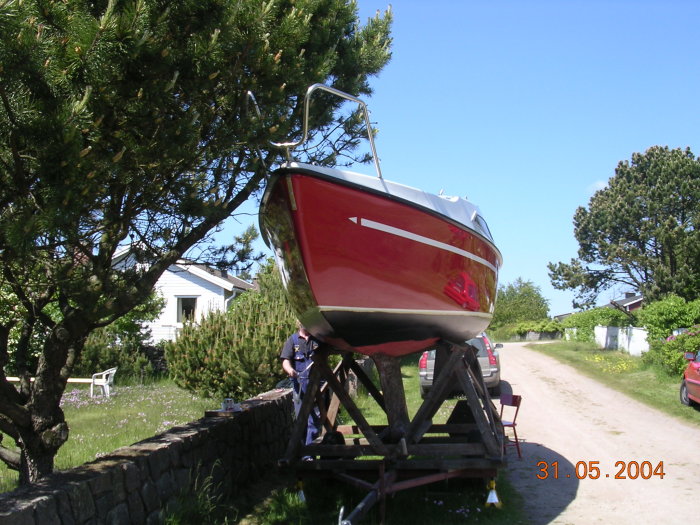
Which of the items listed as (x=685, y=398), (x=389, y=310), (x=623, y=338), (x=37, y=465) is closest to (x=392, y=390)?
(x=389, y=310)

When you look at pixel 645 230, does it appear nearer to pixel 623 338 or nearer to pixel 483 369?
pixel 623 338

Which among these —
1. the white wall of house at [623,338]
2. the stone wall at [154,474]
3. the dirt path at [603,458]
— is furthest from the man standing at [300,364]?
the white wall of house at [623,338]

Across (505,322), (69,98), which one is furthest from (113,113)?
(505,322)

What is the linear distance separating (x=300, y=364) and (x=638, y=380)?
13.2 meters

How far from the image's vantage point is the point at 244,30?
14.4 ft

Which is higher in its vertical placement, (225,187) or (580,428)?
(225,187)

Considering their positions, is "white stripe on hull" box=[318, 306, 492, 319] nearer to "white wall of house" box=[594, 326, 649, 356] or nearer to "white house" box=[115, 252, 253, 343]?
"white wall of house" box=[594, 326, 649, 356]

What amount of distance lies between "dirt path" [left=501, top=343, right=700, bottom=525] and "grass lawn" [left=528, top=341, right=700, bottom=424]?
0.41 meters

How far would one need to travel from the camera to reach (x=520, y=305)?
83875 mm

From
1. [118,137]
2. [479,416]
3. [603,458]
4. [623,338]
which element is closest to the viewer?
[118,137]

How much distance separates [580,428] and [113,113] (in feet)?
30.8

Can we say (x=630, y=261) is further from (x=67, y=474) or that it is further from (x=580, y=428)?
(x=67, y=474)

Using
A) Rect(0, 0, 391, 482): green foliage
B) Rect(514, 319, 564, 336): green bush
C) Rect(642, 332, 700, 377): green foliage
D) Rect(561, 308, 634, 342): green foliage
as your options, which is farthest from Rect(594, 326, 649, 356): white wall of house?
Rect(514, 319, 564, 336): green bush

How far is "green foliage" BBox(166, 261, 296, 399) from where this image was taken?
36.4 feet
